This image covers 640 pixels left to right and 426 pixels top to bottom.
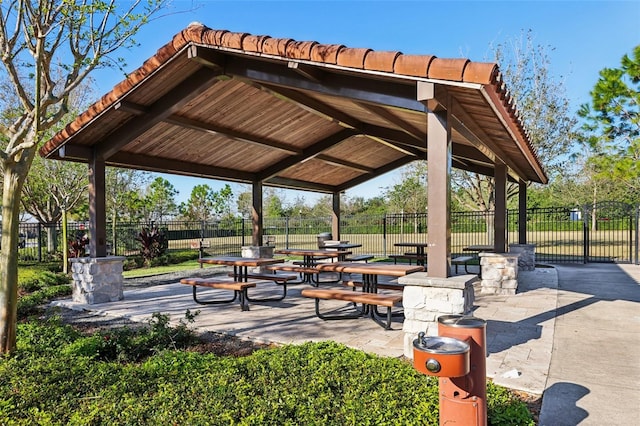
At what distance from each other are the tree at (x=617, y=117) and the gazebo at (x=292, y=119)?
3443 mm

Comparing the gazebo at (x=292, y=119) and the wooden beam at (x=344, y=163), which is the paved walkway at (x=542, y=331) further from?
the wooden beam at (x=344, y=163)

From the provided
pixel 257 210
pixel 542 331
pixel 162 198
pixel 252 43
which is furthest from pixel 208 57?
pixel 162 198

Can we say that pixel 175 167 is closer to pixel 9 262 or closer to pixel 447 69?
pixel 9 262

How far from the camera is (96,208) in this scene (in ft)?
24.2

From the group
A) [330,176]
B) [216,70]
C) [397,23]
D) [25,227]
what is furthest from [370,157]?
[25,227]

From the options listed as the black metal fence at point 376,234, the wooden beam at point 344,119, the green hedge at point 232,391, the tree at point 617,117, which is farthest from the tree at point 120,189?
the tree at point 617,117

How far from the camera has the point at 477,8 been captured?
26.5ft

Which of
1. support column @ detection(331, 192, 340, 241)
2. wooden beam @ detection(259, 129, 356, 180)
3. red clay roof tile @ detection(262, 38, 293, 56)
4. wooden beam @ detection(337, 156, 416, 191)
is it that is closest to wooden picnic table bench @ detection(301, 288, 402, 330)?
red clay roof tile @ detection(262, 38, 293, 56)

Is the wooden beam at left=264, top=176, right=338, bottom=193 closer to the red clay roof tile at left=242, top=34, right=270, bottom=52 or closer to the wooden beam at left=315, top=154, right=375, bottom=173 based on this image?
the wooden beam at left=315, top=154, right=375, bottom=173

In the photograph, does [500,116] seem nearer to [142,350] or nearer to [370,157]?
[142,350]

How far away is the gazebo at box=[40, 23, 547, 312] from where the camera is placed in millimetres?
3906

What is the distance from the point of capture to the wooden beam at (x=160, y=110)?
5770mm

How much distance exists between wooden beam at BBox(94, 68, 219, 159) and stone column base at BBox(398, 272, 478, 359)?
12.7 ft

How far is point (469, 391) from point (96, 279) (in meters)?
7.16
